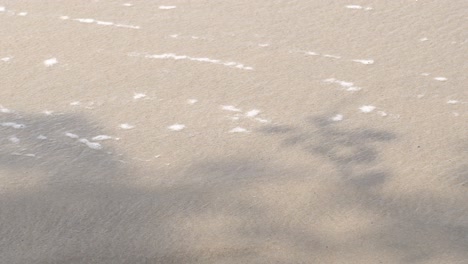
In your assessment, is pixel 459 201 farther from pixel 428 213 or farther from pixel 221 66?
pixel 221 66

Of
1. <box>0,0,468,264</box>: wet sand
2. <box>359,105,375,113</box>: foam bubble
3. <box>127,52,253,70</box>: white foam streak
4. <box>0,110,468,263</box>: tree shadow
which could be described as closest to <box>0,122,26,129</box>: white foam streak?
<box>0,0,468,264</box>: wet sand

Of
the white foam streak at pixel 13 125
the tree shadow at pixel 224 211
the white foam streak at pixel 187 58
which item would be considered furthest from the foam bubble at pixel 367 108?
the white foam streak at pixel 13 125

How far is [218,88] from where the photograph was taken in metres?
3.36

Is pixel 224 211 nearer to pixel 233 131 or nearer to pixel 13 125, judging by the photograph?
pixel 233 131

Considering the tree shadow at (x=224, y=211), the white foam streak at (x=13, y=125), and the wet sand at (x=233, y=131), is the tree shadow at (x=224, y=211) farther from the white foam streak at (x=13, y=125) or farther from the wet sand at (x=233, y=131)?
the white foam streak at (x=13, y=125)

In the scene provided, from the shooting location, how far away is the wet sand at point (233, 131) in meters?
2.51

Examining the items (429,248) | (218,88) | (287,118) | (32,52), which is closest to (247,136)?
(287,118)

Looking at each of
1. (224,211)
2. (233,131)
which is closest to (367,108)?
(233,131)

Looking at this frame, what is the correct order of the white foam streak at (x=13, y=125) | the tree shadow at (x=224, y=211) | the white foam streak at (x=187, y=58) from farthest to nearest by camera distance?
the white foam streak at (x=187, y=58) < the white foam streak at (x=13, y=125) < the tree shadow at (x=224, y=211)

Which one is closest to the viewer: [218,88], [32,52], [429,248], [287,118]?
[429,248]

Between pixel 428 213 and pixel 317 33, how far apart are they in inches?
56.2

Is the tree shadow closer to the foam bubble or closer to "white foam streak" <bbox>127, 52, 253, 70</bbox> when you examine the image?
the foam bubble

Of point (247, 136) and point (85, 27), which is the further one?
point (85, 27)

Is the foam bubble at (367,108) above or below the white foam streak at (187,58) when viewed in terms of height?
above
